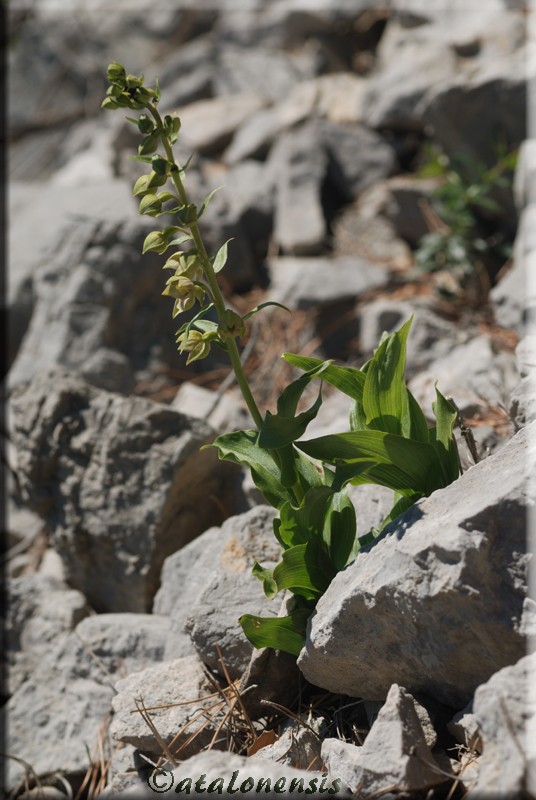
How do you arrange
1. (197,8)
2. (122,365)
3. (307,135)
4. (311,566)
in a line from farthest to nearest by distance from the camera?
(197,8), (307,135), (122,365), (311,566)

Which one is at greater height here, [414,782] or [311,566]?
[311,566]

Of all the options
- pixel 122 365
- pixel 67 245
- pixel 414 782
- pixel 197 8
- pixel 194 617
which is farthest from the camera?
pixel 197 8

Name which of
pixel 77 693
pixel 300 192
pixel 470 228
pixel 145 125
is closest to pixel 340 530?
pixel 145 125

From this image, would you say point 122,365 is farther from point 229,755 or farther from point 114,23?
point 114,23

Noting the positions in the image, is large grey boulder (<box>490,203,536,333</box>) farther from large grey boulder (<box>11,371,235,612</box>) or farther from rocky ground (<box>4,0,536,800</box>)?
large grey boulder (<box>11,371,235,612</box>)

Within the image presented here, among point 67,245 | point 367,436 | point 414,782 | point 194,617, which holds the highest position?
point 67,245

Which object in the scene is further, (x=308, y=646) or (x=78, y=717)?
(x=78, y=717)

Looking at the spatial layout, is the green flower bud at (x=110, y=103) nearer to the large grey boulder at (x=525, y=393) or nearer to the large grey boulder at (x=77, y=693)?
the large grey boulder at (x=525, y=393)

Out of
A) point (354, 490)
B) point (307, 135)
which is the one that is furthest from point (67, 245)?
point (354, 490)
